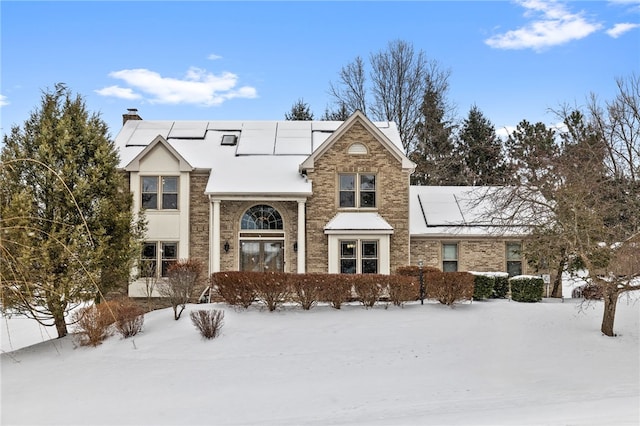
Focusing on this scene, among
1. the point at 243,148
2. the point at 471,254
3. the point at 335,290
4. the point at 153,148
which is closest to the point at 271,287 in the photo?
the point at 335,290

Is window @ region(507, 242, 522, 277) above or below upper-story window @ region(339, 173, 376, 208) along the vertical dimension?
below

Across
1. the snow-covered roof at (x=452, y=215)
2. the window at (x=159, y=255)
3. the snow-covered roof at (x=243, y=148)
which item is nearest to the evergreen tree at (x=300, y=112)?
the snow-covered roof at (x=243, y=148)

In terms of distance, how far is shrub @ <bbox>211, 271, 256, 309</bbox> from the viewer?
1689cm

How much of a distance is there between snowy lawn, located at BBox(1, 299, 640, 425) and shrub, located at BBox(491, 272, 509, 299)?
7.46 feet

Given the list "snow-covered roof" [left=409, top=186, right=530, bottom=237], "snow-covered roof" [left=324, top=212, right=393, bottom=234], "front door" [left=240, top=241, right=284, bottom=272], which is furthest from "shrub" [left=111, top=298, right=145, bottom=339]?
"snow-covered roof" [left=409, top=186, right=530, bottom=237]

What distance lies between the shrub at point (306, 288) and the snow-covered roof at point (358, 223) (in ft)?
15.5

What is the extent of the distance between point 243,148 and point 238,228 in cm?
406

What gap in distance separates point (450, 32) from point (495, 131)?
2673 centimetres

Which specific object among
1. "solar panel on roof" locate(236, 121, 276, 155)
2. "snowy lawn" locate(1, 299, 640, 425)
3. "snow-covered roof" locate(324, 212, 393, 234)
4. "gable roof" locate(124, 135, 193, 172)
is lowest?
"snowy lawn" locate(1, 299, 640, 425)

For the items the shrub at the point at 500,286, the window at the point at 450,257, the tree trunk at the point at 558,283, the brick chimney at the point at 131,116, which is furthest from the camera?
the brick chimney at the point at 131,116

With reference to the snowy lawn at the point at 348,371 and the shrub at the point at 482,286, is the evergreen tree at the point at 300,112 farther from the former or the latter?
the snowy lawn at the point at 348,371

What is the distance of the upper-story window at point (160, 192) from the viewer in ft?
72.9

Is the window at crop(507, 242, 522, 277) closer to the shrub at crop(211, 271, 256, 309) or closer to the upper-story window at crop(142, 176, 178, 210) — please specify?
the shrub at crop(211, 271, 256, 309)

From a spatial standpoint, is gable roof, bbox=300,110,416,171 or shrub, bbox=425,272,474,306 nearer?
shrub, bbox=425,272,474,306
